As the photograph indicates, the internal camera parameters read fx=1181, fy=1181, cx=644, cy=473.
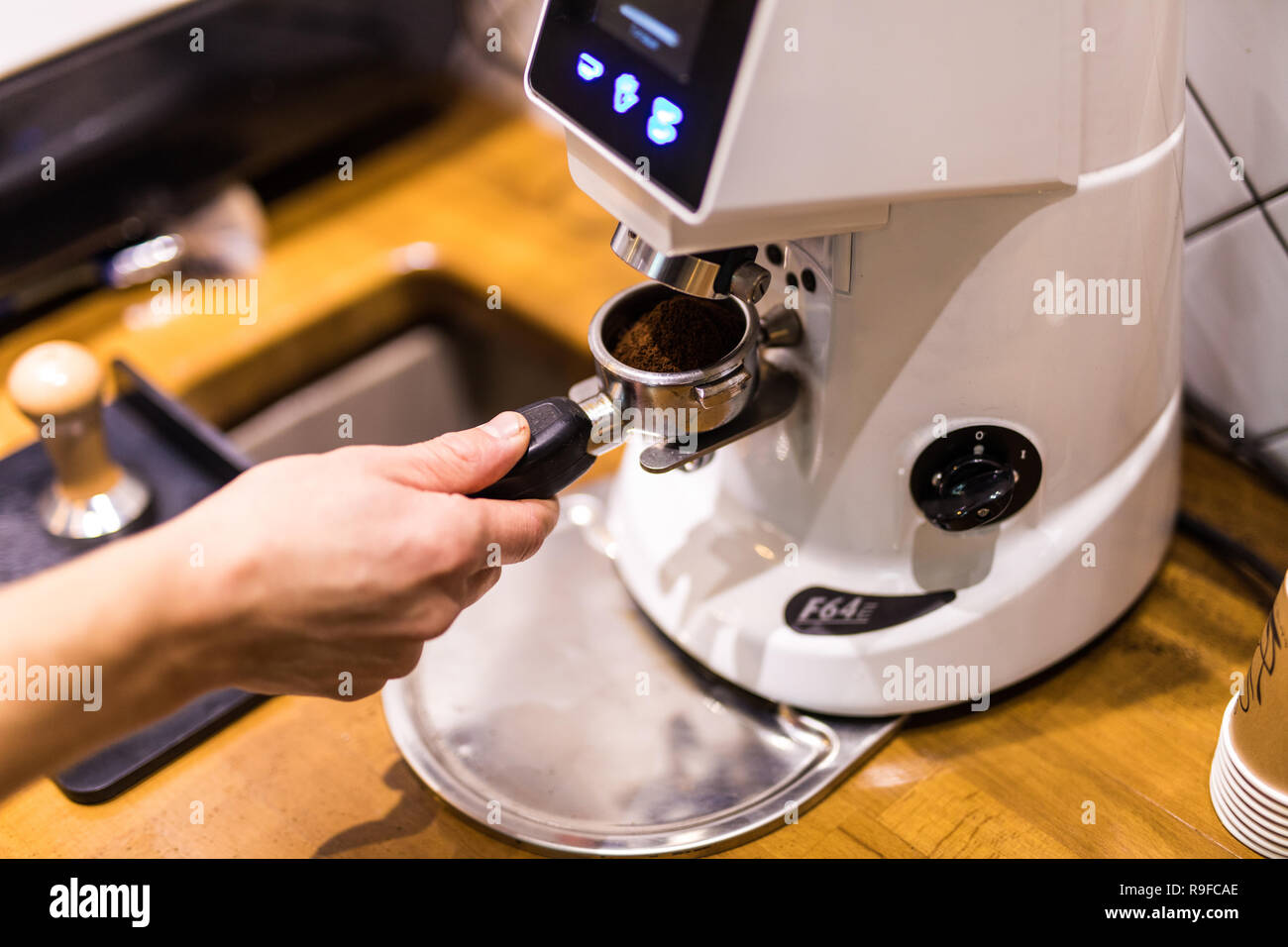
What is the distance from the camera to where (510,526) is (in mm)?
438

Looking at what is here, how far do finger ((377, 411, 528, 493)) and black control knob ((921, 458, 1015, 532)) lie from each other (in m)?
0.17

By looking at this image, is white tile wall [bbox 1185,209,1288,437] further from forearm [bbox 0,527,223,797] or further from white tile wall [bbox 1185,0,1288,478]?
forearm [bbox 0,527,223,797]

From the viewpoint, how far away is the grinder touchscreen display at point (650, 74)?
0.35 m

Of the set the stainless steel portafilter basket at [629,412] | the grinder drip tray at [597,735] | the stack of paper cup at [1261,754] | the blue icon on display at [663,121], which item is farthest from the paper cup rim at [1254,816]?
the blue icon on display at [663,121]

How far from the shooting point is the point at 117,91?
2.41 ft

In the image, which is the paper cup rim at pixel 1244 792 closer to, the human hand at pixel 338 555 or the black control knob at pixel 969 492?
the black control knob at pixel 969 492

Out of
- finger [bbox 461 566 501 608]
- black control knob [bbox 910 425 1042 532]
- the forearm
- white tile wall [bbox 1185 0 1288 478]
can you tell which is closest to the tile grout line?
white tile wall [bbox 1185 0 1288 478]

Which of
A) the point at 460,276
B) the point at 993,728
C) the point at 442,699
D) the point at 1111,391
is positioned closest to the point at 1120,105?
the point at 1111,391

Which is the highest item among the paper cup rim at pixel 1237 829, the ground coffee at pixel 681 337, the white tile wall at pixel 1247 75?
the white tile wall at pixel 1247 75

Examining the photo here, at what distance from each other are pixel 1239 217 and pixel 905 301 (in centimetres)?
27

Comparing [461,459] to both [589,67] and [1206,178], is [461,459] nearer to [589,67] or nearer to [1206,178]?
[589,67]

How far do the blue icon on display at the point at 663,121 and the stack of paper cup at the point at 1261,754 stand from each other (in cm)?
28

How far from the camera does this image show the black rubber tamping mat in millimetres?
548

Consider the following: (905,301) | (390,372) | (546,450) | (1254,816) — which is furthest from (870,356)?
(390,372)
